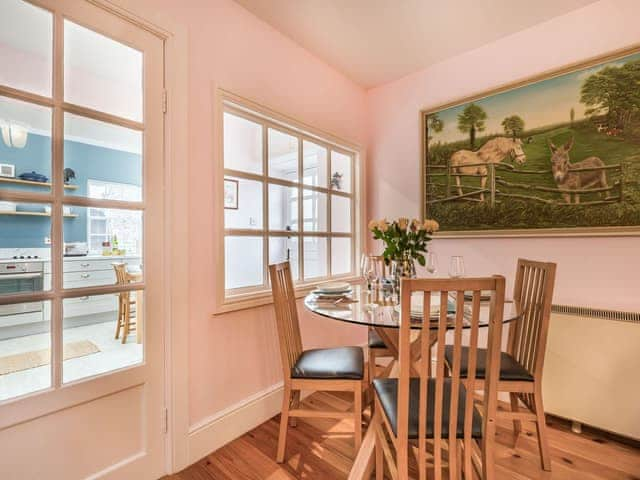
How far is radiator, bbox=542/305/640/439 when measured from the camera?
1724 mm

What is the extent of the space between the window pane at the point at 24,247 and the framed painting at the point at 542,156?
2458 millimetres

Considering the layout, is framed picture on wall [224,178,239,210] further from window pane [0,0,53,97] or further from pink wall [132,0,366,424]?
window pane [0,0,53,97]

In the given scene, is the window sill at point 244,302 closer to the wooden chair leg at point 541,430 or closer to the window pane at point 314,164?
the window pane at point 314,164

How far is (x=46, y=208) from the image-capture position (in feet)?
4.04

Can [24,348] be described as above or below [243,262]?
below

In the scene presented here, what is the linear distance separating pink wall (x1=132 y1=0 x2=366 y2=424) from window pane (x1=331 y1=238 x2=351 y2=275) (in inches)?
24.8

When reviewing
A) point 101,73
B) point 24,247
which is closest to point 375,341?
point 24,247

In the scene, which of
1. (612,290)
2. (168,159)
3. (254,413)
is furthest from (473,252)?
(168,159)

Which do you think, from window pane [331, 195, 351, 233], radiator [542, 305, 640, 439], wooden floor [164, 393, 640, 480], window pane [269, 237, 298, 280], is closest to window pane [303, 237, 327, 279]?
window pane [269, 237, 298, 280]

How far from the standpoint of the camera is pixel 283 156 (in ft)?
7.62

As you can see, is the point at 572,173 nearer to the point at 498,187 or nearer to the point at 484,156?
the point at 498,187

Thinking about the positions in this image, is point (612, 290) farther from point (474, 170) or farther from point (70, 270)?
point (70, 270)

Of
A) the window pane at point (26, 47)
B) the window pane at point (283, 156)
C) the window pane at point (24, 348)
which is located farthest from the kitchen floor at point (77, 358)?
the window pane at point (283, 156)

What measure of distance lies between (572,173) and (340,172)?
1.71 m
